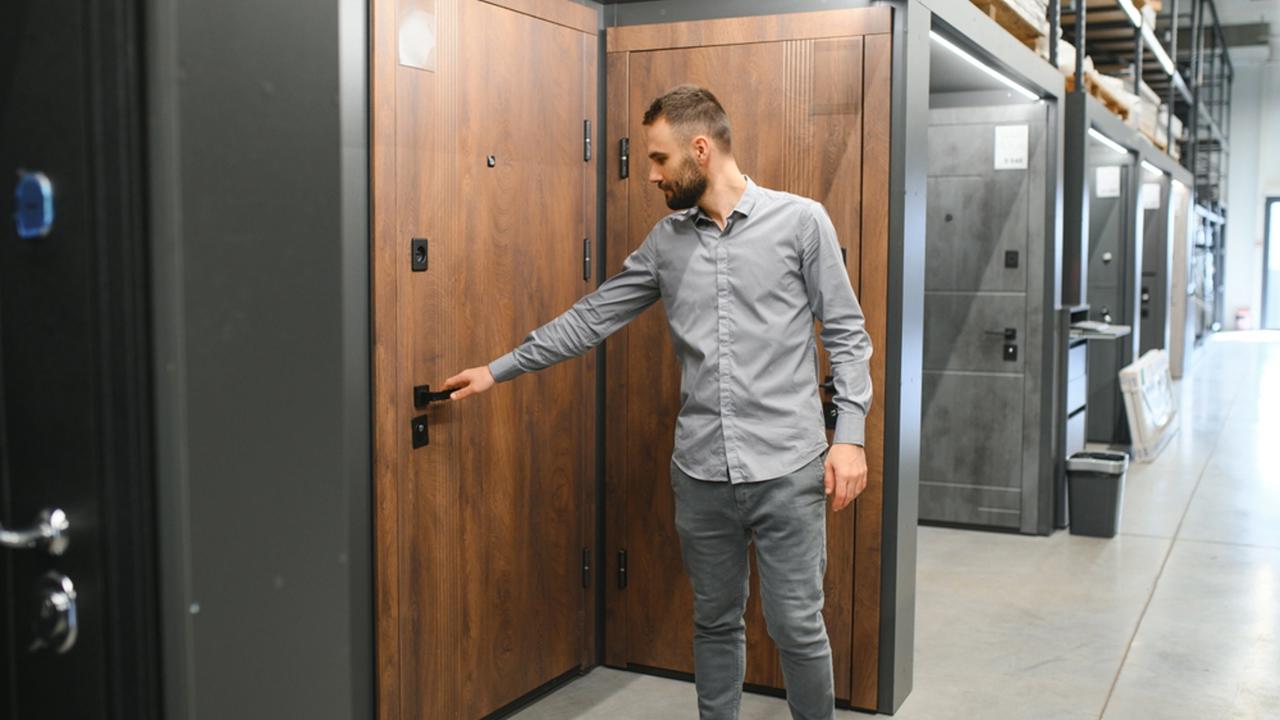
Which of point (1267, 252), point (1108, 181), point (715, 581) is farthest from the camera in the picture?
point (1267, 252)

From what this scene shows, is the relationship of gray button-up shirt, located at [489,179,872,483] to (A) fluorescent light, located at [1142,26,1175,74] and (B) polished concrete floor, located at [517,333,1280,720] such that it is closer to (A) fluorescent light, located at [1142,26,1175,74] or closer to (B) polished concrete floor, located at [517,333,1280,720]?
(B) polished concrete floor, located at [517,333,1280,720]

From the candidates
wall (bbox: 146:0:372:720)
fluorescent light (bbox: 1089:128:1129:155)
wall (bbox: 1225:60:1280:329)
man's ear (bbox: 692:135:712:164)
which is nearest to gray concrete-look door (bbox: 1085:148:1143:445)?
fluorescent light (bbox: 1089:128:1129:155)

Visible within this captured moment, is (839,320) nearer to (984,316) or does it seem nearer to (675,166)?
(675,166)

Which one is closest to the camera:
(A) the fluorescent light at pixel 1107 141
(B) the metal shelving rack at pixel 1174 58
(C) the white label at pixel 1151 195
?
(A) the fluorescent light at pixel 1107 141

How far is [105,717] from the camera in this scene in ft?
5.51

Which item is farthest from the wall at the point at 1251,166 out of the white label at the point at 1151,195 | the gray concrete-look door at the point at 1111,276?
the gray concrete-look door at the point at 1111,276

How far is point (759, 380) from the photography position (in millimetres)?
3125

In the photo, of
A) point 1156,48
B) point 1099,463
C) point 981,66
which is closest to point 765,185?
point 981,66

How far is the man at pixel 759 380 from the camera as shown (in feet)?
10.2

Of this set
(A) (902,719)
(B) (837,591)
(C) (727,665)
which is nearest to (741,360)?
(C) (727,665)

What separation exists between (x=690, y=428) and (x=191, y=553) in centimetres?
172

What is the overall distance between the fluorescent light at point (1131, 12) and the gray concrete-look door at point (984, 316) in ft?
8.61

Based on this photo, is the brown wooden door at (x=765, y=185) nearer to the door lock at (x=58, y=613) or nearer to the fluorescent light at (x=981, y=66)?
the fluorescent light at (x=981, y=66)

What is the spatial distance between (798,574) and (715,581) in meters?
0.25
